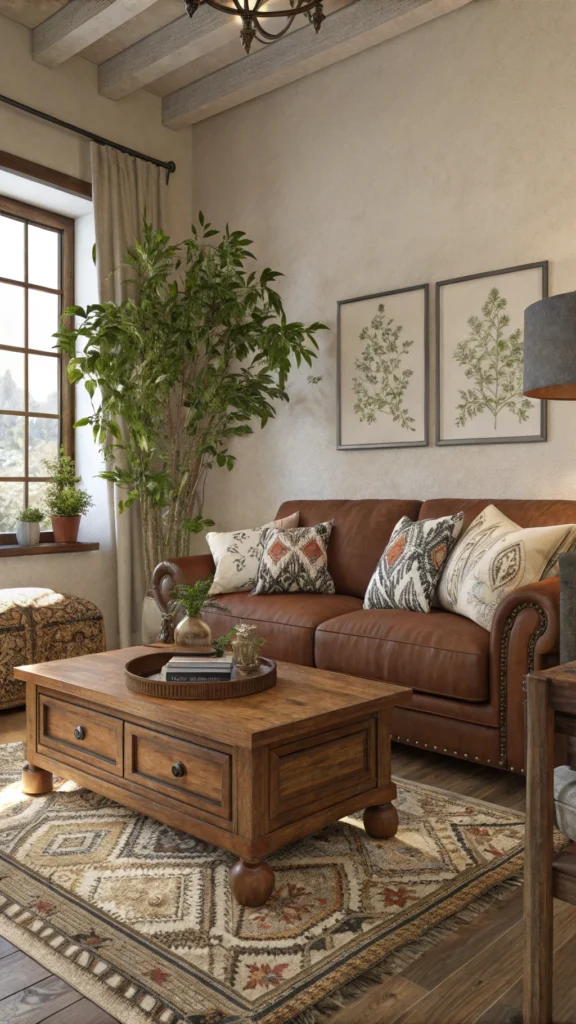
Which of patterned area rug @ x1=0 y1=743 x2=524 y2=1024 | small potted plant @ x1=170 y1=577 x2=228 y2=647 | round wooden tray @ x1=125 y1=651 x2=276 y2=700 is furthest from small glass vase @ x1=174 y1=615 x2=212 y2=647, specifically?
patterned area rug @ x1=0 y1=743 x2=524 y2=1024

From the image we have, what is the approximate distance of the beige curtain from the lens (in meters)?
4.40

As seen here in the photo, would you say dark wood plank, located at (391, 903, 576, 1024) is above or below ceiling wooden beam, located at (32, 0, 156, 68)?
below

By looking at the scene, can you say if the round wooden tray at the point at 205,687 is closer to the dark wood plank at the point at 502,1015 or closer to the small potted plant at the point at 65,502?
the dark wood plank at the point at 502,1015

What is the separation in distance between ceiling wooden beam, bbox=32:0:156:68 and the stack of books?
304 centimetres

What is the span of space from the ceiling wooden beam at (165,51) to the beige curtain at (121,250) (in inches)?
14.0

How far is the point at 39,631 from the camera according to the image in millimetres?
3514

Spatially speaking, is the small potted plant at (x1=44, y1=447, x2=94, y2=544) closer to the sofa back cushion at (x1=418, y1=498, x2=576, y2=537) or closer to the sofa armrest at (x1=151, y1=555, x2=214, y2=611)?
the sofa armrest at (x1=151, y1=555, x2=214, y2=611)

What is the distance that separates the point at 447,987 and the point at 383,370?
2.97 meters

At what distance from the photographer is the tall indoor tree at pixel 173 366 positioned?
4.00 meters

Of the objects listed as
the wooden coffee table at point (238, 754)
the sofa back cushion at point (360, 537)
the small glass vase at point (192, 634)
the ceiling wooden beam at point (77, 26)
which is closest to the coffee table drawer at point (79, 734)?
the wooden coffee table at point (238, 754)

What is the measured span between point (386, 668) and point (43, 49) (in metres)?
3.50

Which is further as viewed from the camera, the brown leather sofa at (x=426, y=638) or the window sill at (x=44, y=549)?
the window sill at (x=44, y=549)

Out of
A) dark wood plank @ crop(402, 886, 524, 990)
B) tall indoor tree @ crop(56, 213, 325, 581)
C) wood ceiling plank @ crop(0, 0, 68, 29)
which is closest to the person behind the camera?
dark wood plank @ crop(402, 886, 524, 990)

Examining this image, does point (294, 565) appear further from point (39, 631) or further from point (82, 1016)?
point (82, 1016)
